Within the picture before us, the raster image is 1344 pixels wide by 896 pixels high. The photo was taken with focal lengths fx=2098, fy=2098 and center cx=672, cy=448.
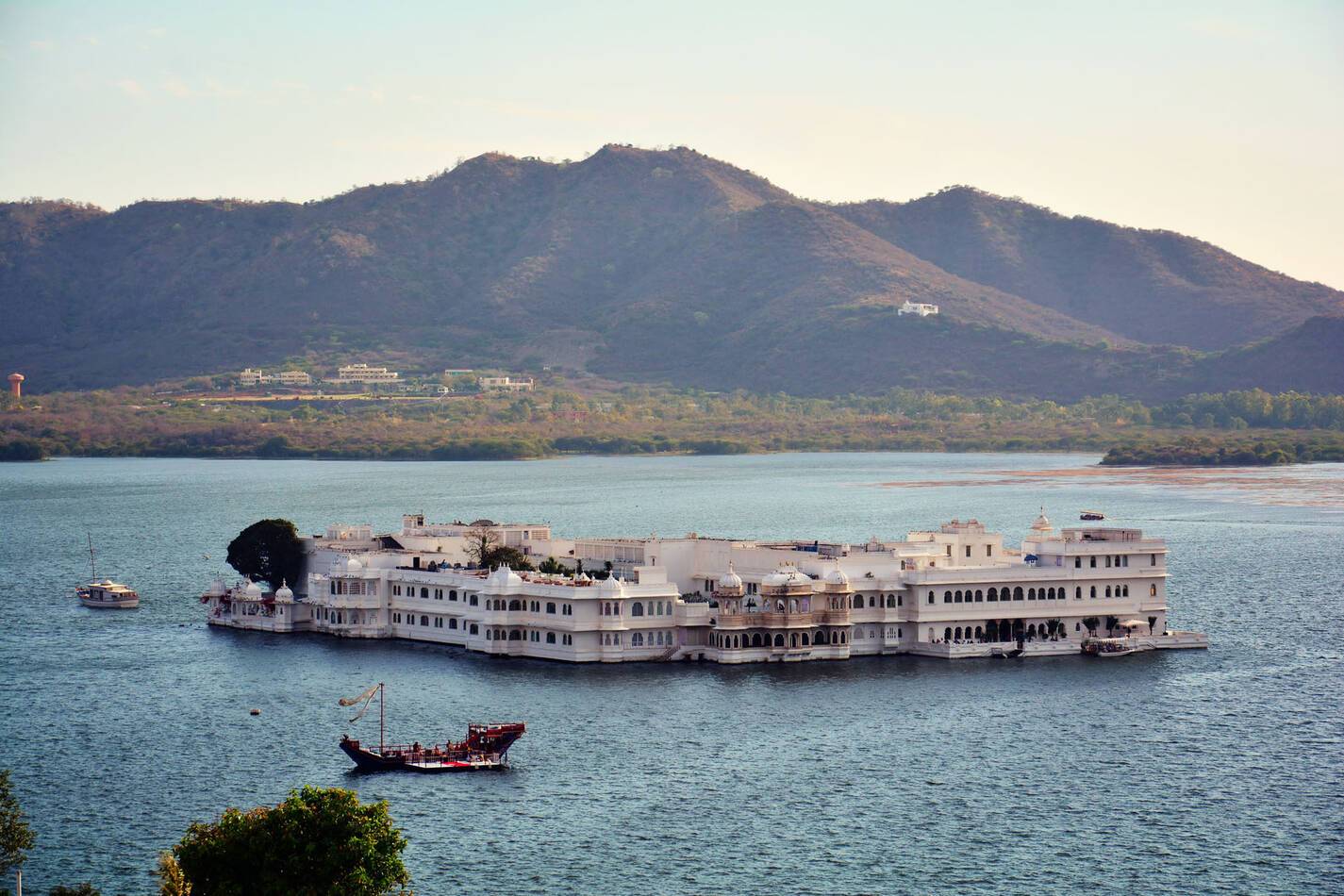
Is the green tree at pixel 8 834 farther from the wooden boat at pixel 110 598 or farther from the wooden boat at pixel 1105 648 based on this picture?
the wooden boat at pixel 110 598

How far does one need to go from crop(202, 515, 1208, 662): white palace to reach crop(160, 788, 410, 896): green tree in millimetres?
32877

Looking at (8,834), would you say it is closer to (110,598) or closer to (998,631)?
(998,631)

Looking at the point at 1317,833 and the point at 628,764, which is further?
the point at 628,764

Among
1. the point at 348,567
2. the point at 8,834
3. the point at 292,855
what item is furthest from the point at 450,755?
the point at 348,567

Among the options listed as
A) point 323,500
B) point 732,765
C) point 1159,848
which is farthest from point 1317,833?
point 323,500

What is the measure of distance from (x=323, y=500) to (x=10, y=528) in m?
29.3

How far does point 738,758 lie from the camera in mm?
57719

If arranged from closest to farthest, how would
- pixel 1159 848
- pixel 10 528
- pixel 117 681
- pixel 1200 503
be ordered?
pixel 1159 848 → pixel 117 681 → pixel 10 528 → pixel 1200 503

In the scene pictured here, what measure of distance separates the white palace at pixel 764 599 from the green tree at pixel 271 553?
4167 mm

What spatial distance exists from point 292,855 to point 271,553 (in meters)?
50.4

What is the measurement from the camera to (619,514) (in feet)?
468

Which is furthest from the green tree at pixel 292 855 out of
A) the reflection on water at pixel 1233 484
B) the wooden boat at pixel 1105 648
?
the reflection on water at pixel 1233 484

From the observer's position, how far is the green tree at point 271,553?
287 feet

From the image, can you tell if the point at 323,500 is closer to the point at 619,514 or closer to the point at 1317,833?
the point at 619,514
